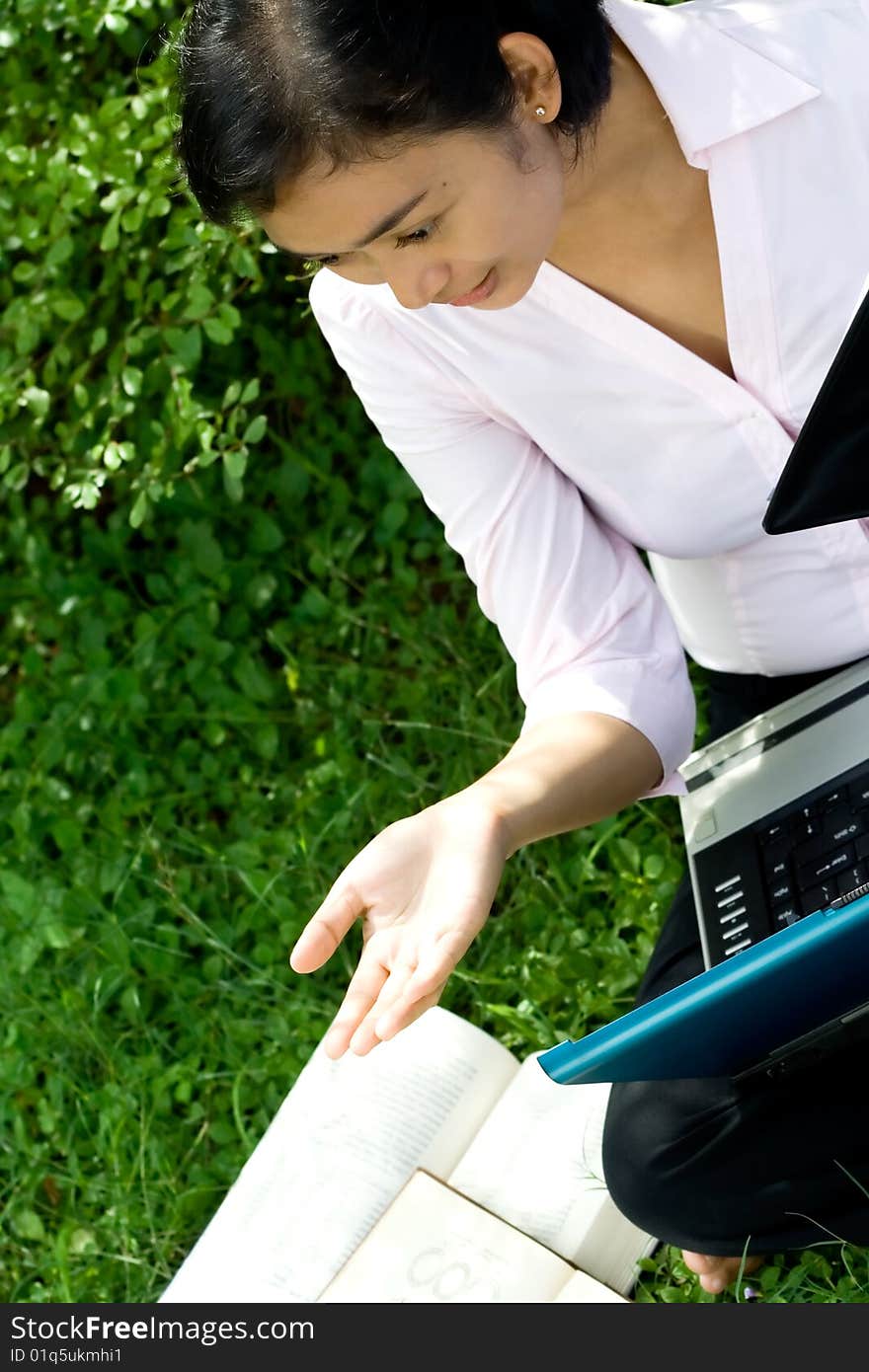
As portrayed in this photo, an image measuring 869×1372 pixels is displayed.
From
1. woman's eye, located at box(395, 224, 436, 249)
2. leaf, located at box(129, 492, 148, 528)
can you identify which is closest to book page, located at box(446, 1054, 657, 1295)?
leaf, located at box(129, 492, 148, 528)

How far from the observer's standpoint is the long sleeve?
1724mm

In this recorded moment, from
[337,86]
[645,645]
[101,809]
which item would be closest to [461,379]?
[645,645]

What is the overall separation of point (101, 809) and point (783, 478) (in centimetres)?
169

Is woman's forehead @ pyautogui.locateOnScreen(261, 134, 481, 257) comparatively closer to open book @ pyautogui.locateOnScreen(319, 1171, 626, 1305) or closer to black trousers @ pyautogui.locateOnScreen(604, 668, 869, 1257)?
black trousers @ pyautogui.locateOnScreen(604, 668, 869, 1257)

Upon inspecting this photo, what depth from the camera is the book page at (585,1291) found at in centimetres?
174

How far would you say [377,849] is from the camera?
4.78 feet

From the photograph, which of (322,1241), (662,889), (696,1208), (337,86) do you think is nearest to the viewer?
(337,86)

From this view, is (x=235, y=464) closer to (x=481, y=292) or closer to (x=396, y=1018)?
(x=481, y=292)

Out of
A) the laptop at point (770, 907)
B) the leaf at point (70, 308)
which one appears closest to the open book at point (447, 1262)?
the laptop at point (770, 907)

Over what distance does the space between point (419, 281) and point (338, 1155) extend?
1.17 metres

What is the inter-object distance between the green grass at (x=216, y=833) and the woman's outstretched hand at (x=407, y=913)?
2.39ft

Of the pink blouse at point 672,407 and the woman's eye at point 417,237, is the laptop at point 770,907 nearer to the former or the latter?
the pink blouse at point 672,407

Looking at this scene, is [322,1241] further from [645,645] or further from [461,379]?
[461,379]

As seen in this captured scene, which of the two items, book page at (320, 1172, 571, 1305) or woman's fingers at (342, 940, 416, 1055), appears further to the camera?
book page at (320, 1172, 571, 1305)
